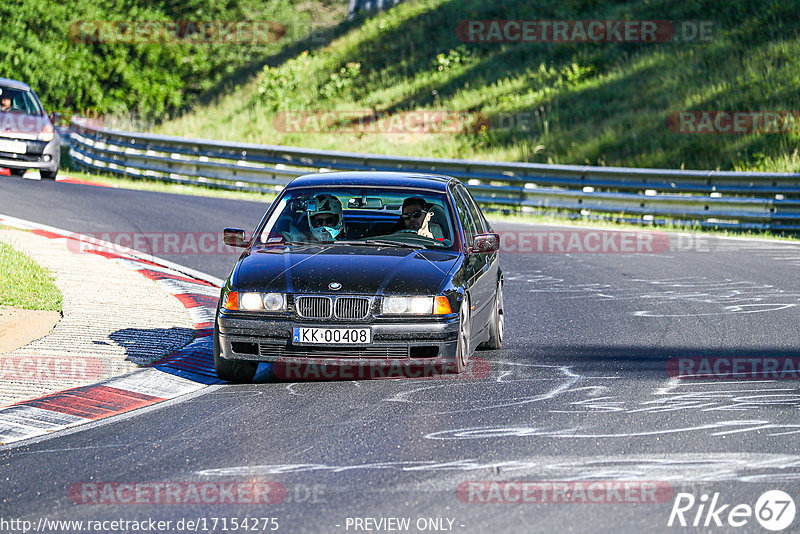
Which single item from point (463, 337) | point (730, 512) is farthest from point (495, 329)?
point (730, 512)

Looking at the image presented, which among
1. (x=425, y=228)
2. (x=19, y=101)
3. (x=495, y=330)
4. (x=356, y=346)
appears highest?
(x=19, y=101)

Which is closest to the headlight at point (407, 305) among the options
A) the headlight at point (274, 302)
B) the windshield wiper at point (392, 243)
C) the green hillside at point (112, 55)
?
the headlight at point (274, 302)

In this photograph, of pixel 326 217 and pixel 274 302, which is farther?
pixel 326 217

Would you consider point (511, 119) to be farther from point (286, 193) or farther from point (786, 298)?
point (286, 193)

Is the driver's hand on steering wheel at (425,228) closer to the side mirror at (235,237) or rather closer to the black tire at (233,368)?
the side mirror at (235,237)

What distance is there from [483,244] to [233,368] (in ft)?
7.09

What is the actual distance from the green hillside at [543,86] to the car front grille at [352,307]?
16672mm

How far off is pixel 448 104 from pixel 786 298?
23133 mm

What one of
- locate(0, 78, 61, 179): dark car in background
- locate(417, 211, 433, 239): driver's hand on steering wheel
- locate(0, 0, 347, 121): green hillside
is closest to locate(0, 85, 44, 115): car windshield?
locate(0, 78, 61, 179): dark car in background

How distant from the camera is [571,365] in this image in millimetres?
8516

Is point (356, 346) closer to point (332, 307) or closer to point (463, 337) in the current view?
point (332, 307)

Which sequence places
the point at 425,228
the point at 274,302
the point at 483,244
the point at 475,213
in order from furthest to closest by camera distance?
the point at 475,213 < the point at 425,228 < the point at 483,244 < the point at 274,302

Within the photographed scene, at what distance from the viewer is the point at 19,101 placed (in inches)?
912

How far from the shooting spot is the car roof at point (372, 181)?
9.02 metres
